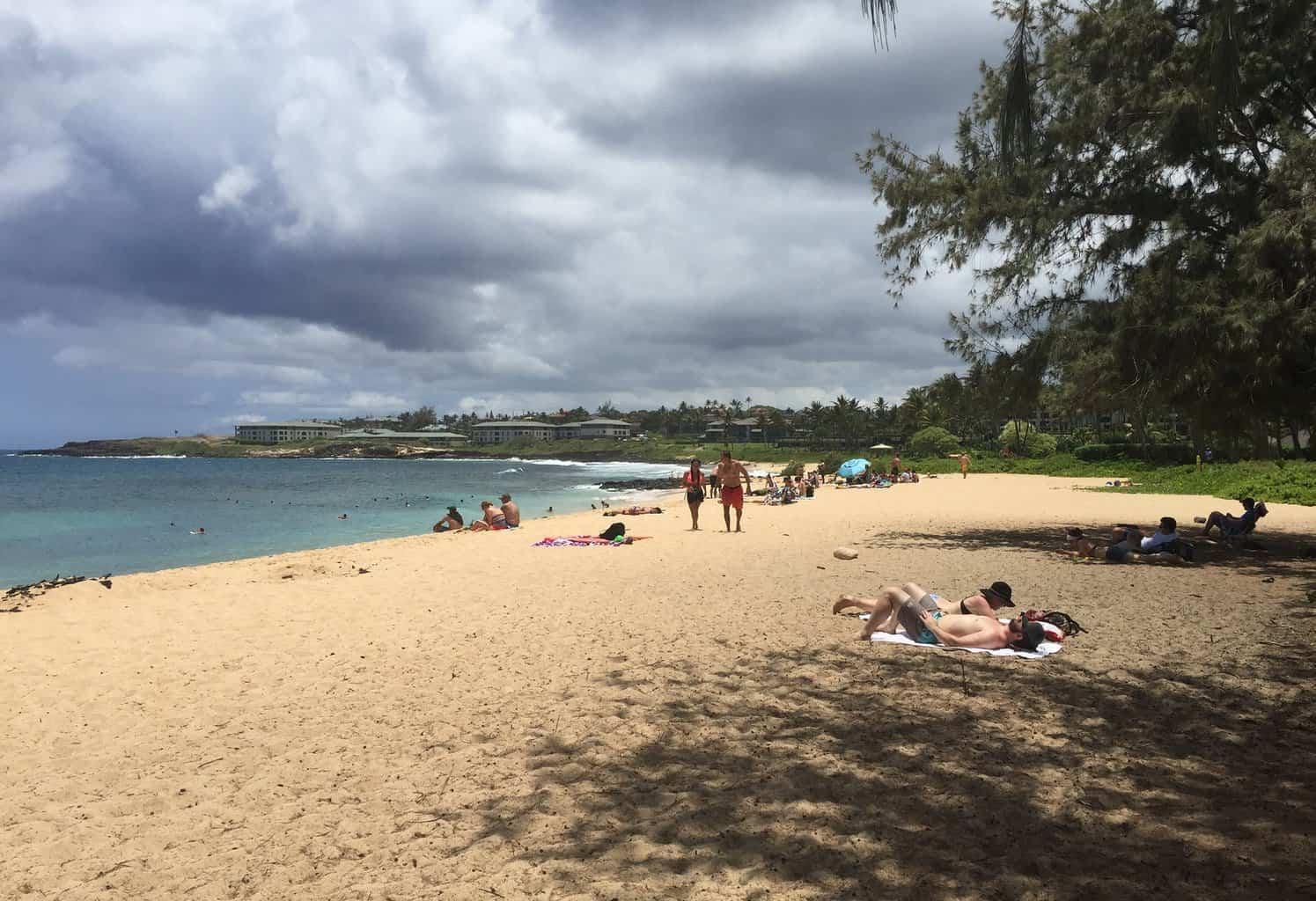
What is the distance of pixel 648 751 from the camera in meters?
4.41

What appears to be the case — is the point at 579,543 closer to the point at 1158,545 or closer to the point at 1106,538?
the point at 1158,545

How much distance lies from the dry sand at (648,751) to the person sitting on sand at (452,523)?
35.9ft

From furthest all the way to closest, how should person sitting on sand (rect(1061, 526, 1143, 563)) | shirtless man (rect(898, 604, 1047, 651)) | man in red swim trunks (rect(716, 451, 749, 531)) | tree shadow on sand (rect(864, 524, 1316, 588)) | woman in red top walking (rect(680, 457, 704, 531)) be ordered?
woman in red top walking (rect(680, 457, 704, 531)) < man in red swim trunks (rect(716, 451, 749, 531)) < person sitting on sand (rect(1061, 526, 1143, 563)) < tree shadow on sand (rect(864, 524, 1316, 588)) < shirtless man (rect(898, 604, 1047, 651))

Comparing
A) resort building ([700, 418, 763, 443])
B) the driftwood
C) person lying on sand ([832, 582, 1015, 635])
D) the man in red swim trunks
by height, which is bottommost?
the driftwood

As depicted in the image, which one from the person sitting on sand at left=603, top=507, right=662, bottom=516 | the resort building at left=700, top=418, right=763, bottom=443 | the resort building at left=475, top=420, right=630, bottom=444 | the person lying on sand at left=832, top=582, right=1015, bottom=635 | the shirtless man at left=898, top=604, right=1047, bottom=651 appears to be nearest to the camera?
the shirtless man at left=898, top=604, right=1047, bottom=651

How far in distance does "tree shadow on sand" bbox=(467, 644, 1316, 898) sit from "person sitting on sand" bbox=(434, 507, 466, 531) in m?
15.4

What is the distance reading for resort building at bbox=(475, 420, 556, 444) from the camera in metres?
168

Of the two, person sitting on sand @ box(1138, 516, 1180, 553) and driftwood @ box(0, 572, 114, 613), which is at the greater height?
person sitting on sand @ box(1138, 516, 1180, 553)

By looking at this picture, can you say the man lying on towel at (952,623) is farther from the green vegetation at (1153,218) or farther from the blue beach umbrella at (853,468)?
the blue beach umbrella at (853,468)

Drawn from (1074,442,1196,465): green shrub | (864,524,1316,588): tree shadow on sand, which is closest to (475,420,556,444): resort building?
(1074,442,1196,465): green shrub

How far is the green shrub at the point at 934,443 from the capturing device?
213ft

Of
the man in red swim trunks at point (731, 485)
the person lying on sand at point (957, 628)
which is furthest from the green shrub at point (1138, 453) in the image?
the person lying on sand at point (957, 628)

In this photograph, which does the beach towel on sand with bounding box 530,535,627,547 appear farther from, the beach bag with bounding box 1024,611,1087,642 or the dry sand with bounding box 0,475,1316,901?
the beach bag with bounding box 1024,611,1087,642

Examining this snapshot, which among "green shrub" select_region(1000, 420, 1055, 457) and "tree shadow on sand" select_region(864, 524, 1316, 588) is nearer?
"tree shadow on sand" select_region(864, 524, 1316, 588)
